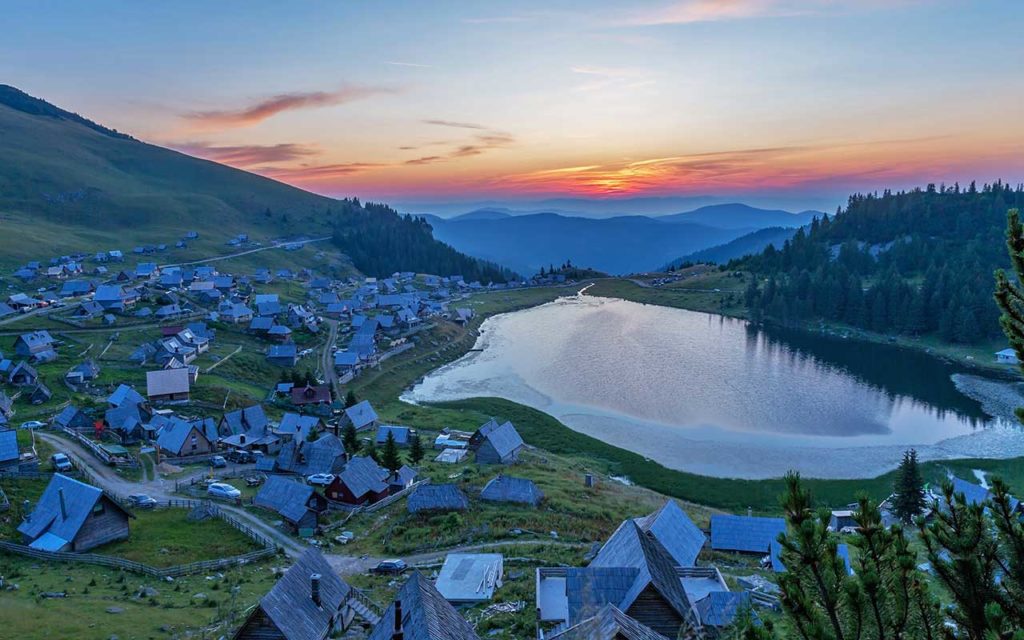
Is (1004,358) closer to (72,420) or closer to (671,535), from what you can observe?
(671,535)

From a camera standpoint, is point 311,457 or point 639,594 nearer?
point 639,594

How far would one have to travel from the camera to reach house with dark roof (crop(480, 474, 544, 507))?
44406 mm

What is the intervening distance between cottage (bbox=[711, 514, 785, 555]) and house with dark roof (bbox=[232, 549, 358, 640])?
75.2ft

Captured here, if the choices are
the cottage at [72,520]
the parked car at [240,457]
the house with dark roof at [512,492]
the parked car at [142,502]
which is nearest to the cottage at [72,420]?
the parked car at [240,457]

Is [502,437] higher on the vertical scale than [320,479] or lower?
lower

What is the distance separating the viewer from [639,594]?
2270 cm

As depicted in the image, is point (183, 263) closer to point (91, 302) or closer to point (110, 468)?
point (91, 302)

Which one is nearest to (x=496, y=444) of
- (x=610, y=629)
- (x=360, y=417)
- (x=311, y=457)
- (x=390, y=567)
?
(x=311, y=457)

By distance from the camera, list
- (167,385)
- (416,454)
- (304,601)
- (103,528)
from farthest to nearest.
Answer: (167,385), (416,454), (103,528), (304,601)

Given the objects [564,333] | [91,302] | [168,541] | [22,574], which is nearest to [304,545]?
[168,541]

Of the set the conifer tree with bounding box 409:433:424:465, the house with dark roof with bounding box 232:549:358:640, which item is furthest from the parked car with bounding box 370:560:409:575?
the conifer tree with bounding box 409:433:424:465

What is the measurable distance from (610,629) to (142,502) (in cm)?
3871

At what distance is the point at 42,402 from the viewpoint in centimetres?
6184

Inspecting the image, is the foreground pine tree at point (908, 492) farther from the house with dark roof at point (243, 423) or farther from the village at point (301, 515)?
the house with dark roof at point (243, 423)
